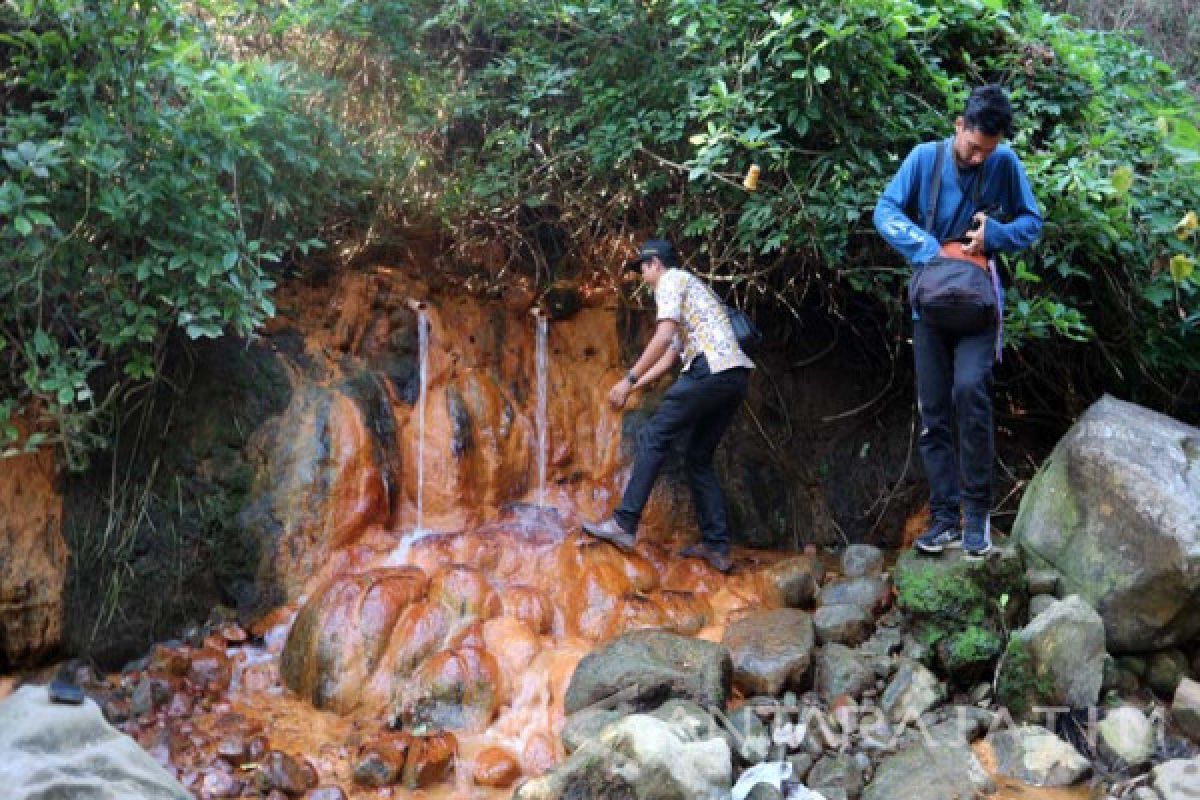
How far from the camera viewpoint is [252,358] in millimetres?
6730

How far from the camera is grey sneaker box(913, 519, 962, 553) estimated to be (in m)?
5.01

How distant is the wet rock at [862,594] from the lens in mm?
5270

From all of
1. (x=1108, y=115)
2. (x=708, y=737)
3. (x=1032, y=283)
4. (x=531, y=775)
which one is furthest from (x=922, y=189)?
(x=531, y=775)

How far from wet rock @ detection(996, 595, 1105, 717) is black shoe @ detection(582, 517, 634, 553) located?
2.45 metres

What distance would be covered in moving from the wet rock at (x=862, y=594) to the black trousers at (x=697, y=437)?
38.8 inches

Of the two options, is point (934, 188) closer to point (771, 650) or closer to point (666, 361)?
point (666, 361)

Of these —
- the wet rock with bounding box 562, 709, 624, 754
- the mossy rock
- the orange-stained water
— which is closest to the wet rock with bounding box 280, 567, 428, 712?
the orange-stained water

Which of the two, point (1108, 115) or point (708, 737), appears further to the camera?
point (1108, 115)

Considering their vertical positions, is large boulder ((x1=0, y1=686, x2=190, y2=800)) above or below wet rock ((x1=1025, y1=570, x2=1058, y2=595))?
above

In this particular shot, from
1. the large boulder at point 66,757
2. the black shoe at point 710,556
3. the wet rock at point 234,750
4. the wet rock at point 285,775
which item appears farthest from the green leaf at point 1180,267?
the wet rock at point 234,750

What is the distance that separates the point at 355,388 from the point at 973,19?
5.00 metres

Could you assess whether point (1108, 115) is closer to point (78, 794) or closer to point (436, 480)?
point (436, 480)

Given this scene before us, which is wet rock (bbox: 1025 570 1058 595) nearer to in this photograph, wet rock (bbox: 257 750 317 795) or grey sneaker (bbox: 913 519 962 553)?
grey sneaker (bbox: 913 519 962 553)

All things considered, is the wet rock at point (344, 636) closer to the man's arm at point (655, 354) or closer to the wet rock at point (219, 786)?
the wet rock at point (219, 786)
